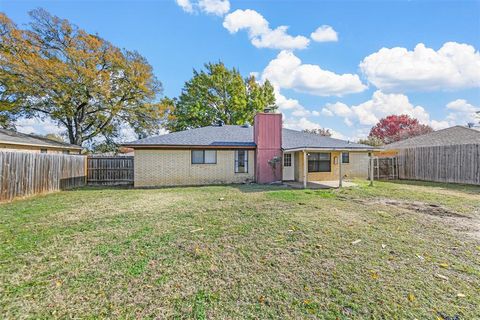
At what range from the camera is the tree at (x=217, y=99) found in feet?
87.1

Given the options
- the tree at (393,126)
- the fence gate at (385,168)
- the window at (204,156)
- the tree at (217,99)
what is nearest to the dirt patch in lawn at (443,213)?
the window at (204,156)

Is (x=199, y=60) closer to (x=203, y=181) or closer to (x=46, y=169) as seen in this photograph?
(x=203, y=181)

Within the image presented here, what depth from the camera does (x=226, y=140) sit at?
1356 centimetres

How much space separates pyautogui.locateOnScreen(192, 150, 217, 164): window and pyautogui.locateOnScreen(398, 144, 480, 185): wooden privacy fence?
12.9 meters

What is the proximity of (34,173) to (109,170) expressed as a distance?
496 cm

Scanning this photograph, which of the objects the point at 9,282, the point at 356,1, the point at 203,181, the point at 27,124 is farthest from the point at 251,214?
the point at 27,124

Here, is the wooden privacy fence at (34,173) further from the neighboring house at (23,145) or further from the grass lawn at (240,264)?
the grass lawn at (240,264)

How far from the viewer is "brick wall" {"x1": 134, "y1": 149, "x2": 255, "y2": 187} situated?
12312mm

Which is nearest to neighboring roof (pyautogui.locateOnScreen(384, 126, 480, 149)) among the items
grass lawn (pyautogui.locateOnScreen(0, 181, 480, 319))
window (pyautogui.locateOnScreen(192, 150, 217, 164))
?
grass lawn (pyautogui.locateOnScreen(0, 181, 480, 319))

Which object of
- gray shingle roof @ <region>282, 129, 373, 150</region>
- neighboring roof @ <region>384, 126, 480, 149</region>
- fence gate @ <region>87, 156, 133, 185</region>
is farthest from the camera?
neighboring roof @ <region>384, 126, 480, 149</region>

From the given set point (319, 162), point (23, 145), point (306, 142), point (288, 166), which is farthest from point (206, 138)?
point (23, 145)

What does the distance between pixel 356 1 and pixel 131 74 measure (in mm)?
16631

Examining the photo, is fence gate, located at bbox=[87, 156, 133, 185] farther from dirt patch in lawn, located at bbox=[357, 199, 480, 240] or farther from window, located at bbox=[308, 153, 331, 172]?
dirt patch in lawn, located at bbox=[357, 199, 480, 240]

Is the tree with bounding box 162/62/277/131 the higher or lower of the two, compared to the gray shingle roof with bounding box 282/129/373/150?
higher
